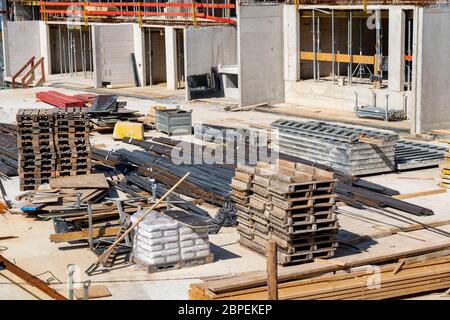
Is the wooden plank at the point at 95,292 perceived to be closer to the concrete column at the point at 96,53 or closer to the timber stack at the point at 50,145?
the timber stack at the point at 50,145

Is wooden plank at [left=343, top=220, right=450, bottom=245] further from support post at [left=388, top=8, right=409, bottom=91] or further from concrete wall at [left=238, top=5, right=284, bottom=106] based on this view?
concrete wall at [left=238, top=5, right=284, bottom=106]

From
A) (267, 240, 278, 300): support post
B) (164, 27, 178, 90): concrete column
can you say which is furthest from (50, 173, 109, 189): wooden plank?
(164, 27, 178, 90): concrete column

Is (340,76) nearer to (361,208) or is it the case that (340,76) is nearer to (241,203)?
(361,208)

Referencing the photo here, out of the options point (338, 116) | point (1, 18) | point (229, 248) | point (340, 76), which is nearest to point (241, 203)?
point (229, 248)

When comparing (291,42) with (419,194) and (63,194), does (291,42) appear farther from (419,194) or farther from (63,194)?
(63,194)

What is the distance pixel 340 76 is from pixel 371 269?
76.9 feet

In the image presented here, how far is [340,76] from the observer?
3797 cm

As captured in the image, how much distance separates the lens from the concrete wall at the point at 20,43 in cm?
5131

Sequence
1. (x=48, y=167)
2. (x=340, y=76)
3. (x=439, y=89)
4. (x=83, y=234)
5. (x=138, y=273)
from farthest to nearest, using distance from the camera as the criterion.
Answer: (x=340, y=76), (x=439, y=89), (x=48, y=167), (x=83, y=234), (x=138, y=273)

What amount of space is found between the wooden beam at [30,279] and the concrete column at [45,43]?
36760mm

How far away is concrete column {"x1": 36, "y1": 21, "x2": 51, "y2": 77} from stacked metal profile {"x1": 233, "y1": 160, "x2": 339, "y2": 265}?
37.0m

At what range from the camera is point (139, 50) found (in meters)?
45.5

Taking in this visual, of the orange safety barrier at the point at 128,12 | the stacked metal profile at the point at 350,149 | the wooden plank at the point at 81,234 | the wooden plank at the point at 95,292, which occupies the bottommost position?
the wooden plank at the point at 95,292

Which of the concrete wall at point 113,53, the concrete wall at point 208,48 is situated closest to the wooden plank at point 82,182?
the concrete wall at point 208,48
